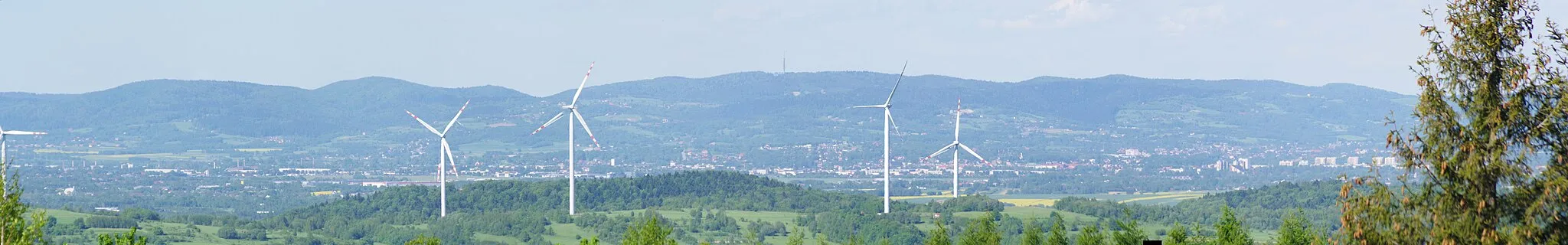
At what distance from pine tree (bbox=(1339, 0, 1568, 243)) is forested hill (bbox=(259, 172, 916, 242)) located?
372 ft

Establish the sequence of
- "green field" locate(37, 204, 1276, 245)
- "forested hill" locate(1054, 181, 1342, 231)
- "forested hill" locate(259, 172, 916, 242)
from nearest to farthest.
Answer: "green field" locate(37, 204, 1276, 245) < "forested hill" locate(1054, 181, 1342, 231) < "forested hill" locate(259, 172, 916, 242)

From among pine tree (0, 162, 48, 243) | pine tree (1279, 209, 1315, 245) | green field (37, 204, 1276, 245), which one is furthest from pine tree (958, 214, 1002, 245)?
green field (37, 204, 1276, 245)

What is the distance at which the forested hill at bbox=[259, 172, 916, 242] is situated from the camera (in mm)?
136000

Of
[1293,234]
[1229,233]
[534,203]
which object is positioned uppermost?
[1229,233]

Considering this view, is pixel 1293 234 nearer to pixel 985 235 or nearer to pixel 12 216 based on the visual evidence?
pixel 985 235

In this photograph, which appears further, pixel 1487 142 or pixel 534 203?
pixel 534 203

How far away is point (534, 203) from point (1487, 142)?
14234cm

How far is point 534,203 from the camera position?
516ft

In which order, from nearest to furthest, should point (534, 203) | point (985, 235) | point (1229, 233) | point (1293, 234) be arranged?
point (1229, 233), point (1293, 234), point (985, 235), point (534, 203)

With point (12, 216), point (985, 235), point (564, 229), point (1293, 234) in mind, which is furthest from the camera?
point (564, 229)

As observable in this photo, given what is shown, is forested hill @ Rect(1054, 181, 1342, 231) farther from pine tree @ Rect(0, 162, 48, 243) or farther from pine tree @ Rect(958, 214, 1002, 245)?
pine tree @ Rect(0, 162, 48, 243)

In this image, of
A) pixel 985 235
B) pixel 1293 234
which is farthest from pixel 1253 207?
pixel 1293 234

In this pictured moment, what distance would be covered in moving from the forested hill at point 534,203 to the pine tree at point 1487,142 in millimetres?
113479

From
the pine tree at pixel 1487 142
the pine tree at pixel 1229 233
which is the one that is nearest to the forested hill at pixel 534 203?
the pine tree at pixel 1229 233
